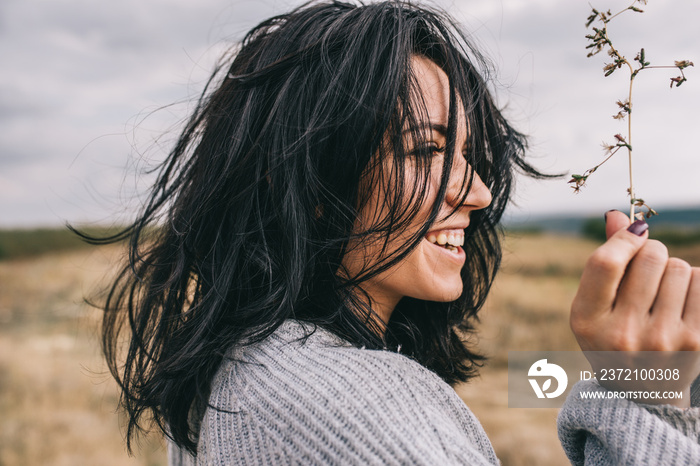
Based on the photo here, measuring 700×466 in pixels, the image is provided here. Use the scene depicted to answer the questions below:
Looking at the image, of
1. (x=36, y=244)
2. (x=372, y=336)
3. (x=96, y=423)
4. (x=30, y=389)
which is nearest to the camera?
(x=372, y=336)

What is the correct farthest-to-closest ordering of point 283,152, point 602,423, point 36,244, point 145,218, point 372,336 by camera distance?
point 36,244 → point 145,218 → point 372,336 → point 283,152 → point 602,423

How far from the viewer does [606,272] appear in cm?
119

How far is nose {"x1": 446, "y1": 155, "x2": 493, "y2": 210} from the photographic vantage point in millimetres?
1800

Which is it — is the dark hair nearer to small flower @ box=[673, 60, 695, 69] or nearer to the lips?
the lips

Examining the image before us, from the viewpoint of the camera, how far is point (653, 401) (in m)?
1.31

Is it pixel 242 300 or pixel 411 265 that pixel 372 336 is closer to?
pixel 411 265

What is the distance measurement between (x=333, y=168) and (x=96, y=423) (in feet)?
26.8

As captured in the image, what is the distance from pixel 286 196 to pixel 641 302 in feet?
3.39

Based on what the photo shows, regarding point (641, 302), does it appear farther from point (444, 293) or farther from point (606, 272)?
point (444, 293)

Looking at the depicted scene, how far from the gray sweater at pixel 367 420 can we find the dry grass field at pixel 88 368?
1133mm

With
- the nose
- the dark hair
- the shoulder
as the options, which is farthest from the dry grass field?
the shoulder

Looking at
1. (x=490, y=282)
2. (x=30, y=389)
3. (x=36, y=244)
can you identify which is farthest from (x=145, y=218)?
(x=36, y=244)
